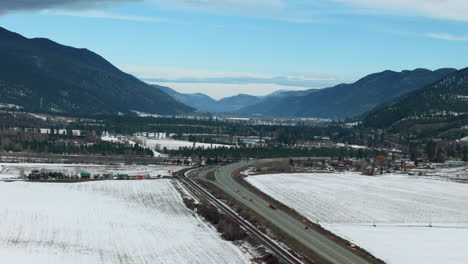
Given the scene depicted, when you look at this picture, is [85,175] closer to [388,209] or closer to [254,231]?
[254,231]

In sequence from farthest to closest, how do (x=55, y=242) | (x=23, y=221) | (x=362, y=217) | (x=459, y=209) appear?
1. (x=459, y=209)
2. (x=362, y=217)
3. (x=23, y=221)
4. (x=55, y=242)

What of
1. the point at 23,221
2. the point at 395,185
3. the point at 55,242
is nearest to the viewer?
the point at 55,242

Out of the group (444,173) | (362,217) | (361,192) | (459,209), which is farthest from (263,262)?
(444,173)

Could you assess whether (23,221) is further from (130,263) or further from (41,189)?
(41,189)

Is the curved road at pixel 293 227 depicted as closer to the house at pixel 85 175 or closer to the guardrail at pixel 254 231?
the guardrail at pixel 254 231

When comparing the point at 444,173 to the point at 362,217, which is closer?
the point at 362,217

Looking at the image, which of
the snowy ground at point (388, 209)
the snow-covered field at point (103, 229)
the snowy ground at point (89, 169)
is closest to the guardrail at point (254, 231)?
the snow-covered field at point (103, 229)

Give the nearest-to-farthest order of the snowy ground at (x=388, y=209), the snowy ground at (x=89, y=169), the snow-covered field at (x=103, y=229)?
the snow-covered field at (x=103, y=229), the snowy ground at (x=388, y=209), the snowy ground at (x=89, y=169)

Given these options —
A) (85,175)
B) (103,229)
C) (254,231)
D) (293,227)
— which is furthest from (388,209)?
(85,175)

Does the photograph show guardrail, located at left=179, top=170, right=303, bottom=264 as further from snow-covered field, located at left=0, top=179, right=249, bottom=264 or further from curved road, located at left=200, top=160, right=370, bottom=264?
snow-covered field, located at left=0, top=179, right=249, bottom=264
